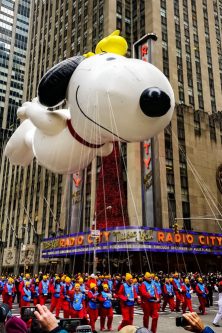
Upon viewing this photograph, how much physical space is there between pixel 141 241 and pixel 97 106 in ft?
82.9

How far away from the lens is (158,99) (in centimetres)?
633

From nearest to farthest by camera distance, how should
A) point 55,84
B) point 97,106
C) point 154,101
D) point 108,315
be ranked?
point 154,101, point 97,106, point 55,84, point 108,315

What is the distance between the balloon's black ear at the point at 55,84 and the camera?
734 centimetres

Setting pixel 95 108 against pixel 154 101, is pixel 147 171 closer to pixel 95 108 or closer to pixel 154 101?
pixel 95 108

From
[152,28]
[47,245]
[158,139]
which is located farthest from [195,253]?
[152,28]

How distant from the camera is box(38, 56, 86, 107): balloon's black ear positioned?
289 inches

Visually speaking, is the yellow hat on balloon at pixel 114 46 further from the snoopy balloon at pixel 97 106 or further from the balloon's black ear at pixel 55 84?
the balloon's black ear at pixel 55 84

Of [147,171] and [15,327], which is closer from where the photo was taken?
[15,327]

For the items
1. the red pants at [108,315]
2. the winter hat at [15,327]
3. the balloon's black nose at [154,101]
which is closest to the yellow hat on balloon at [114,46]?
the balloon's black nose at [154,101]

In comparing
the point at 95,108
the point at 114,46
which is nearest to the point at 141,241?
the point at 114,46

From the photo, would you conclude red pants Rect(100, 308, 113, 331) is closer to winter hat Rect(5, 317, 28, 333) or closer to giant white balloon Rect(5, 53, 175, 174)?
giant white balloon Rect(5, 53, 175, 174)

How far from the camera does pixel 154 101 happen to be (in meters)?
6.29

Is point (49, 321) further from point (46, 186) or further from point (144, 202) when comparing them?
point (46, 186)

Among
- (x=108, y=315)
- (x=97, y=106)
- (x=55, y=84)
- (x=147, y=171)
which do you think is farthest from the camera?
(x=147, y=171)
